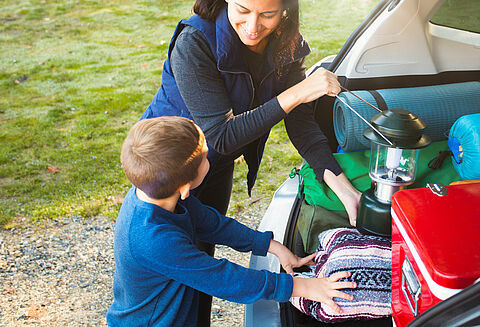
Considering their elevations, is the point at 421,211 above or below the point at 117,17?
above

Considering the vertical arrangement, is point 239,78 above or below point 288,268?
above

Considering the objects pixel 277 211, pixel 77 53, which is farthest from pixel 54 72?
pixel 277 211

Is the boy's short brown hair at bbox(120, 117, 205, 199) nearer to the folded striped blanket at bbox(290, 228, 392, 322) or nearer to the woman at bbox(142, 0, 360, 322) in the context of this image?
the woman at bbox(142, 0, 360, 322)

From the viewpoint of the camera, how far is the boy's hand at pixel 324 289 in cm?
139

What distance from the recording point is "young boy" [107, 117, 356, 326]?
52.9 inches

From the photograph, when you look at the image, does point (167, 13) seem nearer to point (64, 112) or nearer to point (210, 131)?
point (64, 112)

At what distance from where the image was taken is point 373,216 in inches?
61.9

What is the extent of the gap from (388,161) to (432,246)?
1.91ft

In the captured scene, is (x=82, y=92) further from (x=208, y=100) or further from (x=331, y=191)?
(x=331, y=191)

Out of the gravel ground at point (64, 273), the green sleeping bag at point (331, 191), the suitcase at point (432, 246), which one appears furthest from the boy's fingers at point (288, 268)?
the gravel ground at point (64, 273)

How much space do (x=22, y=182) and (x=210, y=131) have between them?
275 cm

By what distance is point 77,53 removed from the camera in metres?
6.77

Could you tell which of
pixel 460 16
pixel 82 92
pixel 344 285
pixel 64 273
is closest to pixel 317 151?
pixel 344 285

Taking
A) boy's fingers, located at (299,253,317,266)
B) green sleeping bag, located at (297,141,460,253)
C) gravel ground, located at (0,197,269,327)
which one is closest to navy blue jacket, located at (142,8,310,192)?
green sleeping bag, located at (297,141,460,253)
